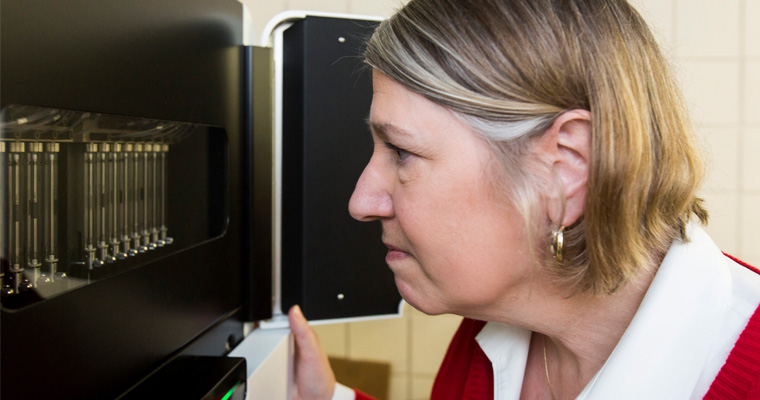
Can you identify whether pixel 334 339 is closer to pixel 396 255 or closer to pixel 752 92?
pixel 396 255

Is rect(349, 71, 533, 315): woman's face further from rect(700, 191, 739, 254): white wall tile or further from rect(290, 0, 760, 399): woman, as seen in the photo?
rect(700, 191, 739, 254): white wall tile

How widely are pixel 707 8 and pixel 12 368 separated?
149 centimetres

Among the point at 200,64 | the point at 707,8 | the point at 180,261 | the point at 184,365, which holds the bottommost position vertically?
the point at 184,365

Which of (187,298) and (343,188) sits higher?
(343,188)

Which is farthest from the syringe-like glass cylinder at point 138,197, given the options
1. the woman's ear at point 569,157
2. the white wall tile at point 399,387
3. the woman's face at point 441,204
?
the white wall tile at point 399,387

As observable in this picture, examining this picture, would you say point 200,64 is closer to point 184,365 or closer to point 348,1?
point 184,365

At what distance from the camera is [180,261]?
0.63 meters

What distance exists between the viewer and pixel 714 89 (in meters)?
1.42

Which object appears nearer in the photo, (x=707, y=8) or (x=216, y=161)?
(x=216, y=161)

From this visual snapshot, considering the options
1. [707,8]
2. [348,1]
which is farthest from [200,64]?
[707,8]

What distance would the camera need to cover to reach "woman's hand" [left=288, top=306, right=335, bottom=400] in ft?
2.89

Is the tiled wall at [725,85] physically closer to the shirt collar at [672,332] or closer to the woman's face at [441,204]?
the shirt collar at [672,332]

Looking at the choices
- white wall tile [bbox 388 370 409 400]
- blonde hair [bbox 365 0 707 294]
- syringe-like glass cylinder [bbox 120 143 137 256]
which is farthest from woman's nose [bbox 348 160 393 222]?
white wall tile [bbox 388 370 409 400]

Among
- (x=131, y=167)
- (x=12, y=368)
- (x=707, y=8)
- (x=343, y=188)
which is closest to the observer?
(x=12, y=368)
